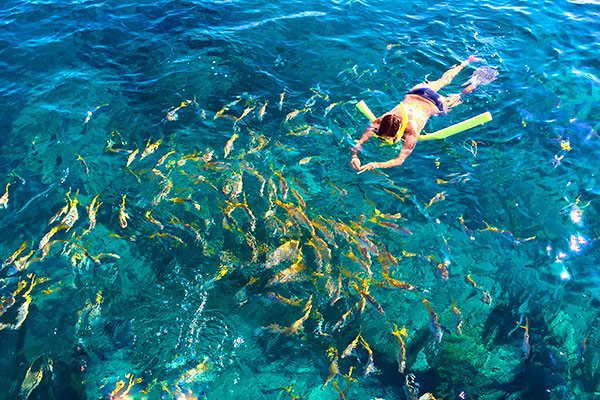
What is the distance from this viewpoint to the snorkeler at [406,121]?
9242mm

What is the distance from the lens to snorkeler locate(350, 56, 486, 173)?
9.24 metres

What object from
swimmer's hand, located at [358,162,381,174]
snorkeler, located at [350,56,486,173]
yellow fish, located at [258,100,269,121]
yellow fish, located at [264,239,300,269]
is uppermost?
snorkeler, located at [350,56,486,173]

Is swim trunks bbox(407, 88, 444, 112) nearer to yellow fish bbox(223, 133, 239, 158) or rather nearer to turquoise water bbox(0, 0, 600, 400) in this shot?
turquoise water bbox(0, 0, 600, 400)

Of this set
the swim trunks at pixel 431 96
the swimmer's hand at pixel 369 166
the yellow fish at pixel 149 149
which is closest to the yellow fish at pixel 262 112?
the yellow fish at pixel 149 149

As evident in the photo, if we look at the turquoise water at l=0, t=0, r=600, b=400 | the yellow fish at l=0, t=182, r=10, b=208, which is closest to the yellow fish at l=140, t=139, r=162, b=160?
the turquoise water at l=0, t=0, r=600, b=400

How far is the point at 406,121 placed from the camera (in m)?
9.16

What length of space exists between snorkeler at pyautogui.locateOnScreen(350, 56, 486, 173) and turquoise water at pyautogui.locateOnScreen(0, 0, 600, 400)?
2.07 feet

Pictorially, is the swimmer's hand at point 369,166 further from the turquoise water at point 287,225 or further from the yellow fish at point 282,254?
the yellow fish at point 282,254

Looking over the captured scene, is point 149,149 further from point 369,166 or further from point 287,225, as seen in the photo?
point 369,166

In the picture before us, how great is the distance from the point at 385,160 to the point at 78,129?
908 cm

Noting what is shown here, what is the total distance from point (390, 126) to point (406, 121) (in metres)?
0.37

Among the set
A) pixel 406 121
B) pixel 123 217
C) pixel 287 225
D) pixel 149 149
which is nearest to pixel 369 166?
pixel 406 121

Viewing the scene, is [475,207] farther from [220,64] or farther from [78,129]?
[78,129]

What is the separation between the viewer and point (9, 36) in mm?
15633
